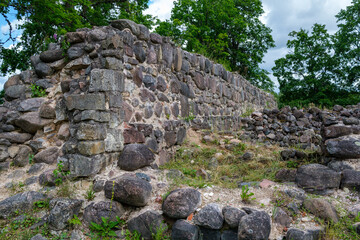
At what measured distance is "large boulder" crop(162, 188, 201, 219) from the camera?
2.54m

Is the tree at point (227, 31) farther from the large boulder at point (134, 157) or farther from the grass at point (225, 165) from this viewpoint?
the large boulder at point (134, 157)

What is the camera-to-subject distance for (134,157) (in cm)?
340

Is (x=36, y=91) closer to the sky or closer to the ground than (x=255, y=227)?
closer to the sky

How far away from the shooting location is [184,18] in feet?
49.1

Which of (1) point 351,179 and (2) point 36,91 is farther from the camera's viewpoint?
(2) point 36,91

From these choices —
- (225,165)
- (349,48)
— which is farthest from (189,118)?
(349,48)

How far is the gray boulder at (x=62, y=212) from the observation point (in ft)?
8.27

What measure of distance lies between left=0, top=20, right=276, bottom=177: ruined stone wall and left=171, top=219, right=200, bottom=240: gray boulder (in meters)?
1.24

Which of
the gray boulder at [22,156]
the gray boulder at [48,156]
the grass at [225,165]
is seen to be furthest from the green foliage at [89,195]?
the gray boulder at [22,156]

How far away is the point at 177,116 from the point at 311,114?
458 cm

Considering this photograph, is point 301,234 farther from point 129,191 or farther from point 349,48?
point 349,48

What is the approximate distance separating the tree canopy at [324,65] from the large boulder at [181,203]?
15.1 metres

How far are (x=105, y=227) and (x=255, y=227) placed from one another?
147 centimetres

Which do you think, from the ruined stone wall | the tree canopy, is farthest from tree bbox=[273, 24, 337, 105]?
the ruined stone wall
